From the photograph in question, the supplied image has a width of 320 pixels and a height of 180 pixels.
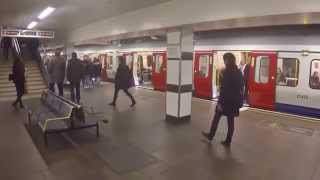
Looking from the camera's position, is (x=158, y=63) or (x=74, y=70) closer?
(x=74, y=70)

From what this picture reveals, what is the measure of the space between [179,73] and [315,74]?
4226mm

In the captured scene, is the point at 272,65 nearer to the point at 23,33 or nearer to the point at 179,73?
the point at 179,73

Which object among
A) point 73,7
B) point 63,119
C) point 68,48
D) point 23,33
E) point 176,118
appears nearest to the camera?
point 63,119

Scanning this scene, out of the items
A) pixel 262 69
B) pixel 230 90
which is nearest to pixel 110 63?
pixel 262 69

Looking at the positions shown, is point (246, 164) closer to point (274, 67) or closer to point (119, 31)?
point (274, 67)

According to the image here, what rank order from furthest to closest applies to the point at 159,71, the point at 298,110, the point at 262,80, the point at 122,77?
the point at 159,71 → the point at 262,80 → the point at 122,77 → the point at 298,110

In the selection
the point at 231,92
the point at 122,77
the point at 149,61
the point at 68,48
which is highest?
the point at 68,48

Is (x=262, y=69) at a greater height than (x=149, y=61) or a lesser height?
lesser

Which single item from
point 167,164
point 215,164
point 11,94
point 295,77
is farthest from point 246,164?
point 11,94

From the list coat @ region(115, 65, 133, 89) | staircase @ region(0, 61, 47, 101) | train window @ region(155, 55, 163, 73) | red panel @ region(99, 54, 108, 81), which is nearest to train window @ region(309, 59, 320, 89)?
coat @ region(115, 65, 133, 89)

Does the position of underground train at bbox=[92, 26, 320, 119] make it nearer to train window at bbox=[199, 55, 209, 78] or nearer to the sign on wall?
train window at bbox=[199, 55, 209, 78]

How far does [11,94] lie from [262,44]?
935 cm

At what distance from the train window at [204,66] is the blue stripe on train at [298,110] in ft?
11.4

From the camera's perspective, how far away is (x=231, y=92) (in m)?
5.19
